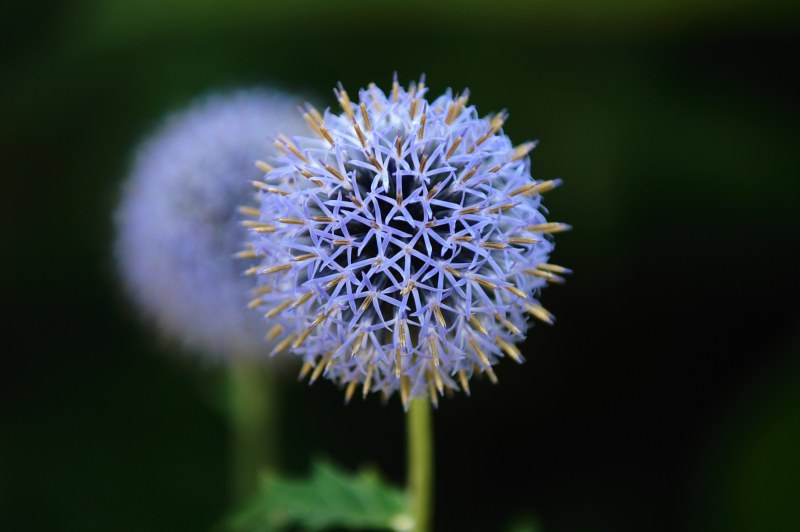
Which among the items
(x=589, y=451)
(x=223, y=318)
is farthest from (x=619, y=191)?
(x=223, y=318)

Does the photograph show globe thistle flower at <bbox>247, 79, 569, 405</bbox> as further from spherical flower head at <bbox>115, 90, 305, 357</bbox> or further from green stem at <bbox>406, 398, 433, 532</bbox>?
spherical flower head at <bbox>115, 90, 305, 357</bbox>

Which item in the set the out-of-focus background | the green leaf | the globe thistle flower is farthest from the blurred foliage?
the globe thistle flower

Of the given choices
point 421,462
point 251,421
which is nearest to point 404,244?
point 421,462

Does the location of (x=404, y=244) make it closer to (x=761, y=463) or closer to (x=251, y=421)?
(x=251, y=421)

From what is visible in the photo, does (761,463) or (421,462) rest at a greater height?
(761,463)

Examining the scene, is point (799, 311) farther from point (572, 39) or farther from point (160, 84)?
point (160, 84)

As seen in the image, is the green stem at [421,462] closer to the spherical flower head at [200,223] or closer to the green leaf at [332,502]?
the green leaf at [332,502]
